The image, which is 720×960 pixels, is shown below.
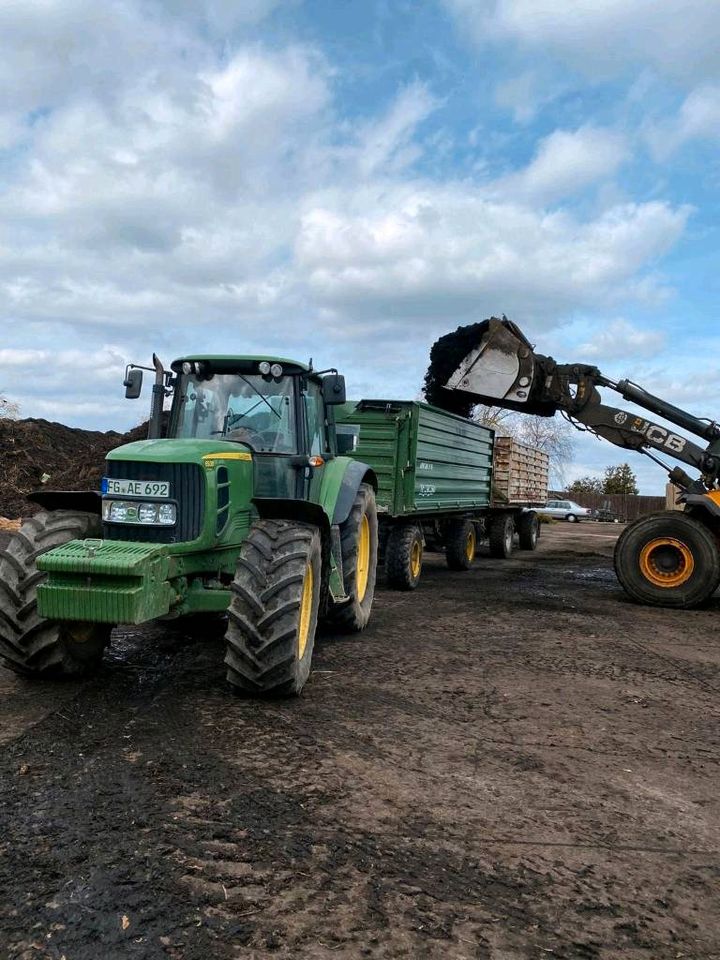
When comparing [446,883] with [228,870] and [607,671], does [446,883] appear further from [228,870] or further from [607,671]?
[607,671]

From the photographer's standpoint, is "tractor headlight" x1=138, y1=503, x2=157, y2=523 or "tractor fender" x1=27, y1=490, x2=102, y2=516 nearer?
"tractor headlight" x1=138, y1=503, x2=157, y2=523

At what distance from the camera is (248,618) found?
4840 mm

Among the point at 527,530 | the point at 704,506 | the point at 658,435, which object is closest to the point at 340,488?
the point at 704,506

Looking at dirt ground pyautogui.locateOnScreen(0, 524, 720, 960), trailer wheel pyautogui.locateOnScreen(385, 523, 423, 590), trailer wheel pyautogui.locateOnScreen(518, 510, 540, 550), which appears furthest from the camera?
trailer wheel pyautogui.locateOnScreen(518, 510, 540, 550)

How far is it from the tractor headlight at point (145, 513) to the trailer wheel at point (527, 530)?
15.3m

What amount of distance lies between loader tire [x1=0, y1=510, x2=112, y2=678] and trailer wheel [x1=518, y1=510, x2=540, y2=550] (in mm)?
15320

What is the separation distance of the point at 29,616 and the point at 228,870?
2573mm

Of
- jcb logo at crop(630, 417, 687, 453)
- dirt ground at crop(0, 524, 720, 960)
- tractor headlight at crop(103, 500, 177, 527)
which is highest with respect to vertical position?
jcb logo at crop(630, 417, 687, 453)

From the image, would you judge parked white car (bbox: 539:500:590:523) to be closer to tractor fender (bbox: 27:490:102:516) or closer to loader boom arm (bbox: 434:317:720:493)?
loader boom arm (bbox: 434:317:720:493)

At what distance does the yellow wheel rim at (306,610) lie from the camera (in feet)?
17.4

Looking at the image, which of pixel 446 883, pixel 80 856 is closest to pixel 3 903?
pixel 80 856

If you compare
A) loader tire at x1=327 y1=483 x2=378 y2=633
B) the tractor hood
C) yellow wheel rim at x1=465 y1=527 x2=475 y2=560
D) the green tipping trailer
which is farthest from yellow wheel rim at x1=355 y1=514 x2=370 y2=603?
yellow wheel rim at x1=465 y1=527 x2=475 y2=560

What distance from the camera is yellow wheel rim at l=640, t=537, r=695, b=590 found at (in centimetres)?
1077

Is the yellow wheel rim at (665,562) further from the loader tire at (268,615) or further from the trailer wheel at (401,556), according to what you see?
the loader tire at (268,615)
